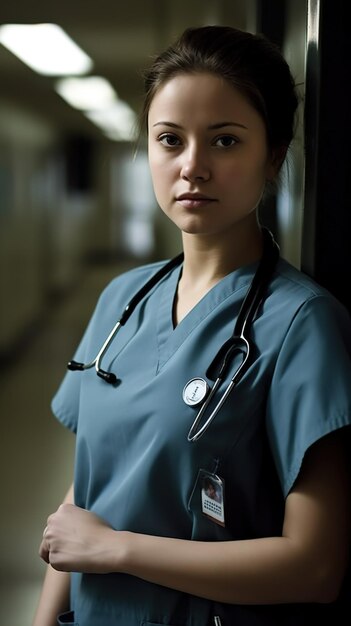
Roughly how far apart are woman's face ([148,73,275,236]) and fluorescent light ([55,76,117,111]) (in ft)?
19.2

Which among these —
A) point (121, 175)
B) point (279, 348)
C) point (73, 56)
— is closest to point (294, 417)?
point (279, 348)

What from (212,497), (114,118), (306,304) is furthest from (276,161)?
(114,118)

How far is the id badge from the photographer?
2.69ft

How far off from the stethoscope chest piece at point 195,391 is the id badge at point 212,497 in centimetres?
9

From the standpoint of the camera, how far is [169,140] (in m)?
0.90

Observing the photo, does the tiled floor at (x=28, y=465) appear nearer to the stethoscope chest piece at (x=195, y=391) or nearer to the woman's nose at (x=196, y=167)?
the stethoscope chest piece at (x=195, y=391)

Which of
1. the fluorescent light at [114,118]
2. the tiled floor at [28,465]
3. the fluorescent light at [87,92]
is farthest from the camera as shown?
the fluorescent light at [114,118]

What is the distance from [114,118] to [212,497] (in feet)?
27.4

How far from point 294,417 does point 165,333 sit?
0.25 m

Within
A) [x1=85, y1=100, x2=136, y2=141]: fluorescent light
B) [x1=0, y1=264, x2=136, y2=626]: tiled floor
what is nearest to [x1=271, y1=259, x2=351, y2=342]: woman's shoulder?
[x1=0, y1=264, x2=136, y2=626]: tiled floor

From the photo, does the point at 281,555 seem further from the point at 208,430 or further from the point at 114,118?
the point at 114,118

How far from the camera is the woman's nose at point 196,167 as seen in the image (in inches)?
33.6

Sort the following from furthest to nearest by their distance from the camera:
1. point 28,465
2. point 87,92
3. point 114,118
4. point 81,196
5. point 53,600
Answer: point 81,196 → point 114,118 → point 87,92 → point 28,465 → point 53,600

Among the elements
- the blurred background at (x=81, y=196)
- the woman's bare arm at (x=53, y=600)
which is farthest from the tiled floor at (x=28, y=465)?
the woman's bare arm at (x=53, y=600)
